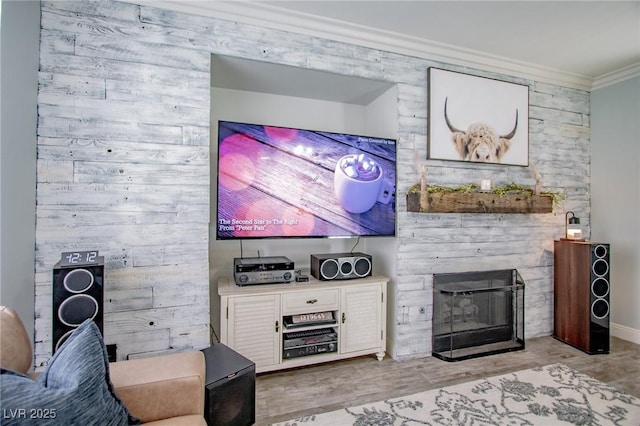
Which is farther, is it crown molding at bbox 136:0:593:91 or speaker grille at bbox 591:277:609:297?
speaker grille at bbox 591:277:609:297

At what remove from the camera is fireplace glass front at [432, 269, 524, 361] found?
2.79m

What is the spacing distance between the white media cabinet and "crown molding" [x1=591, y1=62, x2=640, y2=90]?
325 cm

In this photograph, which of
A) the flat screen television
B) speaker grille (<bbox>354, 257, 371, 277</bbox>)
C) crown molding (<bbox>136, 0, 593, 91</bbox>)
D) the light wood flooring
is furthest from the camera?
speaker grille (<bbox>354, 257, 371, 277</bbox>)

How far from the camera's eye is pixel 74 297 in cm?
155

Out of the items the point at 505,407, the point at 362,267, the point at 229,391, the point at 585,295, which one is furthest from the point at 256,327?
the point at 585,295

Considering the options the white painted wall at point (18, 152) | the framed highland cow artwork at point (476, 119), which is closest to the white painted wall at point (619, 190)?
the framed highland cow artwork at point (476, 119)

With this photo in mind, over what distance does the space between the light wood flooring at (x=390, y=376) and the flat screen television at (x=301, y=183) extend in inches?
43.2

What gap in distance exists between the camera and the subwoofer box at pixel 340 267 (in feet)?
8.45

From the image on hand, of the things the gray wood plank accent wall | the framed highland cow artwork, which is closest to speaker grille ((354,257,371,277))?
the framed highland cow artwork

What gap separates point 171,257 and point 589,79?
14.8ft

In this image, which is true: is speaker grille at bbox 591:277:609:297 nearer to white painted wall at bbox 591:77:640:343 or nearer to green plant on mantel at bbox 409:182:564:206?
white painted wall at bbox 591:77:640:343

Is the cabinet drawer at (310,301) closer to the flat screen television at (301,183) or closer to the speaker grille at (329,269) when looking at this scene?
the speaker grille at (329,269)

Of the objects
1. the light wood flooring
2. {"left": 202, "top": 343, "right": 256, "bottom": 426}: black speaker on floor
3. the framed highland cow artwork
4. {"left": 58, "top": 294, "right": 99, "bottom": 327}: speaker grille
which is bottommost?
the light wood flooring

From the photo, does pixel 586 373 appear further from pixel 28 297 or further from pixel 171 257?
pixel 28 297
